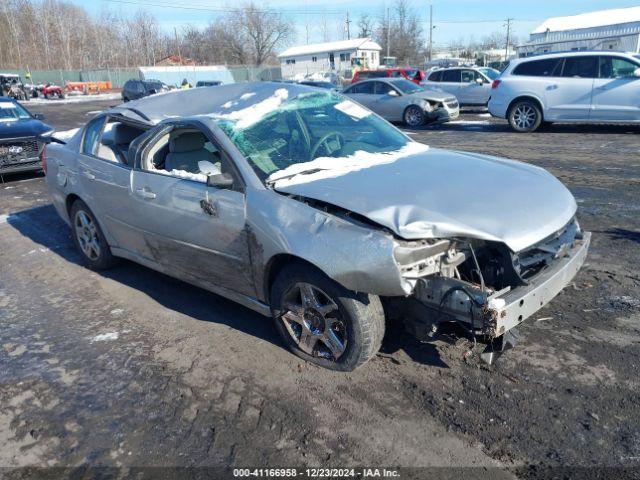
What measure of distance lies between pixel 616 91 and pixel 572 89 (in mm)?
938

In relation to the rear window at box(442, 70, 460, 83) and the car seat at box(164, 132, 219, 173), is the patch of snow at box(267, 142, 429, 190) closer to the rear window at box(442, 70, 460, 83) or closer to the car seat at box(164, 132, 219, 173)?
the car seat at box(164, 132, 219, 173)

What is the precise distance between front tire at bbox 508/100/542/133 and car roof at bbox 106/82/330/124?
10.3 meters

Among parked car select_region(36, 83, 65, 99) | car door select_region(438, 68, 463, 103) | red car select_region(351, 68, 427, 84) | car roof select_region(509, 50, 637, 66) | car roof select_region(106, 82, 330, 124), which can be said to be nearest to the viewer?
car roof select_region(106, 82, 330, 124)

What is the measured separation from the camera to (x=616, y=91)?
38.4 ft

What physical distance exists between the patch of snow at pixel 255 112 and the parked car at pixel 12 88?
141ft

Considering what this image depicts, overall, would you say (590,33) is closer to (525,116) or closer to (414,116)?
(414,116)

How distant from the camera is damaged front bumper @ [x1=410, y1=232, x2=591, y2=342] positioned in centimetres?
266

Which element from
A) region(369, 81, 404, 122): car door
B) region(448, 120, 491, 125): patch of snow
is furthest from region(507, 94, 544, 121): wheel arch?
region(369, 81, 404, 122): car door

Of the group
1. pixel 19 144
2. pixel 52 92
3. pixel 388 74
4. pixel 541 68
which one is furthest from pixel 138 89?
pixel 541 68

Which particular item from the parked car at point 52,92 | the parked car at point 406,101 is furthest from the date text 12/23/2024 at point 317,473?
the parked car at point 52,92

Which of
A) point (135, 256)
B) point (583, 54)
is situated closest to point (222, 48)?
point (583, 54)

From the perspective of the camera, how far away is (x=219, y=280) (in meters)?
3.74

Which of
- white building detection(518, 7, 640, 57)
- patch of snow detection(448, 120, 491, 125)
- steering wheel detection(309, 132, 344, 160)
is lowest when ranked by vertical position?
patch of snow detection(448, 120, 491, 125)

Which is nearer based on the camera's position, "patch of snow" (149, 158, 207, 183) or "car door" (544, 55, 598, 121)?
"patch of snow" (149, 158, 207, 183)
